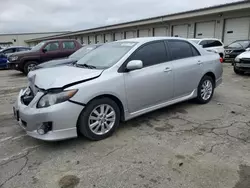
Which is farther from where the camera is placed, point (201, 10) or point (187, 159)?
point (201, 10)

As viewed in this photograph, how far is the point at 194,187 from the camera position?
2369 mm

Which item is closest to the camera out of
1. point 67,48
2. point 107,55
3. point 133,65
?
point 133,65

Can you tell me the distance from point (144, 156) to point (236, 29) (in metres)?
17.2

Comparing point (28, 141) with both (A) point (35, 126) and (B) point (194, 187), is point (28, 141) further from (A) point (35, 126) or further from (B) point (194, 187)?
(B) point (194, 187)

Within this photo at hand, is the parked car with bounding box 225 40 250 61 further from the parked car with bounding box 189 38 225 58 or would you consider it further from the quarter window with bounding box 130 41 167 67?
the quarter window with bounding box 130 41 167 67

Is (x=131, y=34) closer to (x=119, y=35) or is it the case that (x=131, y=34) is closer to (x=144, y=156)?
(x=119, y=35)

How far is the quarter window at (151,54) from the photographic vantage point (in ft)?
12.9

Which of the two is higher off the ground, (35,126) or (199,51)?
(199,51)

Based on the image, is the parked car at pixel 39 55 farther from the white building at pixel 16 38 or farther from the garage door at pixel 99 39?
the white building at pixel 16 38

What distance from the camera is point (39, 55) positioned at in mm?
10820

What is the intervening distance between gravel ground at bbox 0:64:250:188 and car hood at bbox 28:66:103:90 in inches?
36.6

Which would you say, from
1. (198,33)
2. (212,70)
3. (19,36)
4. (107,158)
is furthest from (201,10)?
(19,36)

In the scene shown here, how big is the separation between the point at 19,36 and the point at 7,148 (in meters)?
71.1

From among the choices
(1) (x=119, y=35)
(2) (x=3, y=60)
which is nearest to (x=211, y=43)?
(2) (x=3, y=60)
